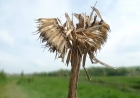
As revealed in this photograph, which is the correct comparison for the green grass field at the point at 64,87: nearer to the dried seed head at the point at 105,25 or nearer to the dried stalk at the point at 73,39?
the dried seed head at the point at 105,25

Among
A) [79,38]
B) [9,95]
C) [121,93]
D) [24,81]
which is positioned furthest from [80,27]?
[24,81]

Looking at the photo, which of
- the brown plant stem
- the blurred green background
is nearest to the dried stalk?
the brown plant stem

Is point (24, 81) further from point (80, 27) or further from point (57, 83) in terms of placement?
point (80, 27)

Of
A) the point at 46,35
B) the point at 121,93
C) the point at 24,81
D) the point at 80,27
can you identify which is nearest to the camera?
the point at 46,35

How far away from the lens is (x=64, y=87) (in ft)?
35.6

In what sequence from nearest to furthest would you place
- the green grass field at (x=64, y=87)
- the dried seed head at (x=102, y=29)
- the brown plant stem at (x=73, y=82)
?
the brown plant stem at (x=73, y=82) → the dried seed head at (x=102, y=29) → the green grass field at (x=64, y=87)

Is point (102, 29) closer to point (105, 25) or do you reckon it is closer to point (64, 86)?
point (105, 25)

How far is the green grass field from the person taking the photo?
30.2ft

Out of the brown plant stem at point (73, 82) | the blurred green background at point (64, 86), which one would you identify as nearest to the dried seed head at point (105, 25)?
the brown plant stem at point (73, 82)

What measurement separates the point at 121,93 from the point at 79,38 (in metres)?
7.38

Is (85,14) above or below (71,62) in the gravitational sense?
above

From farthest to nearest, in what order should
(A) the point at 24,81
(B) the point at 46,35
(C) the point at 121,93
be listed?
1. (A) the point at 24,81
2. (C) the point at 121,93
3. (B) the point at 46,35

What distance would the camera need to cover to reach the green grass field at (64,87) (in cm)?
920

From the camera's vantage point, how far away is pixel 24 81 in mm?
12031
